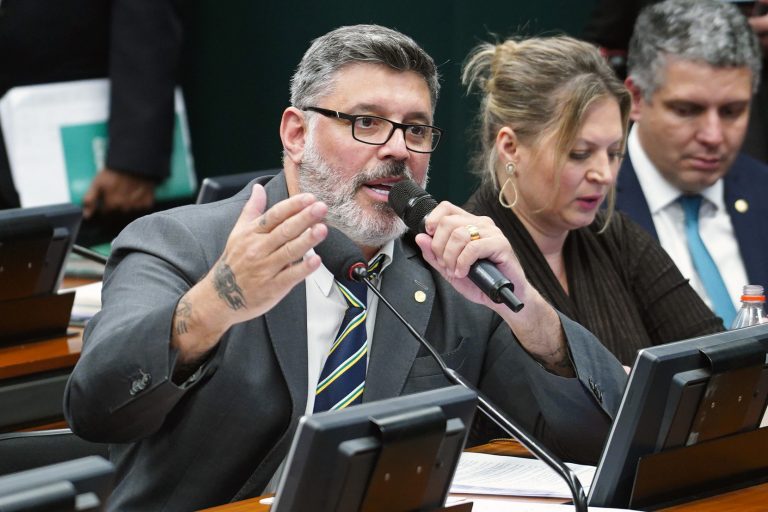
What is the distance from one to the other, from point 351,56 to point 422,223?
399mm

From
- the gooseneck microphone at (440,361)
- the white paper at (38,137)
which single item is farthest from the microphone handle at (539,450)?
the white paper at (38,137)

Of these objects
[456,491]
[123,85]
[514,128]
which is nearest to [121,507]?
[456,491]

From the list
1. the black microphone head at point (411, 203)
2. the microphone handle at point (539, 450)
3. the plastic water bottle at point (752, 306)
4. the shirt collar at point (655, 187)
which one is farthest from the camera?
the shirt collar at point (655, 187)

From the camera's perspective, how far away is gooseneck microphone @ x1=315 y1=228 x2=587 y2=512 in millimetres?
1775

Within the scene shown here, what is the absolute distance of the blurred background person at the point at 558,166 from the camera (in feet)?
9.84

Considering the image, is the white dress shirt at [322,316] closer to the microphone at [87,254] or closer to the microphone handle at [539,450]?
the microphone handle at [539,450]

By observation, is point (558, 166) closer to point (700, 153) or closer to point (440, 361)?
point (700, 153)

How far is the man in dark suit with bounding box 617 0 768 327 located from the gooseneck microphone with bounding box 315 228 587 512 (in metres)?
1.45

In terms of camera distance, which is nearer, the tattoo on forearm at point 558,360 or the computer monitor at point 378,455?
the computer monitor at point 378,455

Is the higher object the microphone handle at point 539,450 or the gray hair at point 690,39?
the gray hair at point 690,39

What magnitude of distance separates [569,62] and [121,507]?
1467 millimetres

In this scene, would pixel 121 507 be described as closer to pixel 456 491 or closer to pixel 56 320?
pixel 456 491

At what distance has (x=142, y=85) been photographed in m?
4.39

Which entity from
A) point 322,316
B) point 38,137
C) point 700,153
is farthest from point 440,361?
point 38,137
